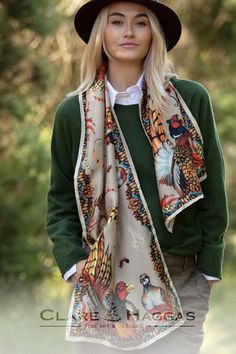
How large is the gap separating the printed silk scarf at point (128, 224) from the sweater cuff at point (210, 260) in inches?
5.4

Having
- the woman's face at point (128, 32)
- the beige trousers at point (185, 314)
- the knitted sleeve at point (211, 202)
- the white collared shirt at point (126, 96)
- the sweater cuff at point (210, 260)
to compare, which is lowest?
the beige trousers at point (185, 314)

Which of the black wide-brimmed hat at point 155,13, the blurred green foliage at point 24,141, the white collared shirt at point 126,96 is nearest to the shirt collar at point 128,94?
the white collared shirt at point 126,96

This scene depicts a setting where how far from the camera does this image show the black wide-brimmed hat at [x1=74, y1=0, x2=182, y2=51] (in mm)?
2961

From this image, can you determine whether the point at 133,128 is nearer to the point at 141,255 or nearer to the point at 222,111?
the point at 141,255

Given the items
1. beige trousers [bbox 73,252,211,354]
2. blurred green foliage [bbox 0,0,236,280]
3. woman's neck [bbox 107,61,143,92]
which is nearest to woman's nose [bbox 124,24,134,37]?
woman's neck [bbox 107,61,143,92]

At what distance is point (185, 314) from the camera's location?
9.41 ft

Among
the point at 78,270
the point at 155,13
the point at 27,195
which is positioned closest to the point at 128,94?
the point at 155,13

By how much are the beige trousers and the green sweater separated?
37 mm

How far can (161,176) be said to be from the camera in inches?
112

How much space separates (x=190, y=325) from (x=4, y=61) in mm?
4475

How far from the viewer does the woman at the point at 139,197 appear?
9.35 ft

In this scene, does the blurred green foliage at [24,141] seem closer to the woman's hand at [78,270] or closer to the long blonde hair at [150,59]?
the long blonde hair at [150,59]

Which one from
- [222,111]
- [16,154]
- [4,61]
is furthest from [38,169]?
[222,111]

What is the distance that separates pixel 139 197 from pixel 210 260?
320mm
